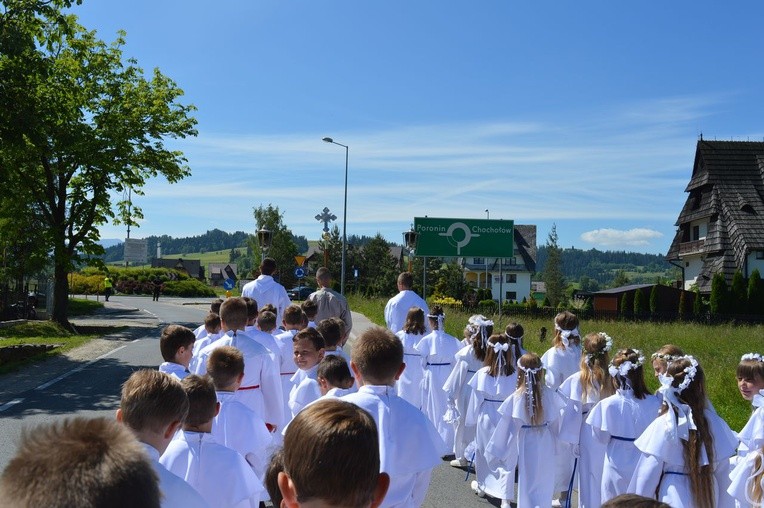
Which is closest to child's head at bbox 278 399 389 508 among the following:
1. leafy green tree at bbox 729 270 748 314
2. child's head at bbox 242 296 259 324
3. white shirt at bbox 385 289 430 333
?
child's head at bbox 242 296 259 324

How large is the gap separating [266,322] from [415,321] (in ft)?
8.44

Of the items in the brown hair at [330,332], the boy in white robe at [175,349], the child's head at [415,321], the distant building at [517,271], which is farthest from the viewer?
the distant building at [517,271]

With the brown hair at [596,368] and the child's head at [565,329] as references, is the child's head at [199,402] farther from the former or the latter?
the child's head at [565,329]

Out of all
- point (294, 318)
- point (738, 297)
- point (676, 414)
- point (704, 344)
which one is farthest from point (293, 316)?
point (738, 297)

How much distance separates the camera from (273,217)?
228 feet

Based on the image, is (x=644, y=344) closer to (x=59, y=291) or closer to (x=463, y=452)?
(x=463, y=452)

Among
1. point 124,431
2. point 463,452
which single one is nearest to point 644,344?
point 463,452

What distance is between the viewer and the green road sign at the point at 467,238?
30578mm

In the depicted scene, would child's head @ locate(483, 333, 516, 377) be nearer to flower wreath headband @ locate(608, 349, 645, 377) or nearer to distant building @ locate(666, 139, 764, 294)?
flower wreath headband @ locate(608, 349, 645, 377)

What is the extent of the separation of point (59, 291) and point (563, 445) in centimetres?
2286

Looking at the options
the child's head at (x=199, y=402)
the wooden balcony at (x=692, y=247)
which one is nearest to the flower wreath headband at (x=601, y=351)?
the child's head at (x=199, y=402)

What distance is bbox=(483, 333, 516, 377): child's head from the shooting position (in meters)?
7.86

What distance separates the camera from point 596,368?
6.89 metres

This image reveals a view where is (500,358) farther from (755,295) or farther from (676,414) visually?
(755,295)
